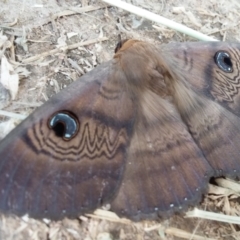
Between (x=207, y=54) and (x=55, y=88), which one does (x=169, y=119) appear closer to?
(x=207, y=54)

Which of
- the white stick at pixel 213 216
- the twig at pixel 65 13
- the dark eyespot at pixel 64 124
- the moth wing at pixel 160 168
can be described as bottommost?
the white stick at pixel 213 216

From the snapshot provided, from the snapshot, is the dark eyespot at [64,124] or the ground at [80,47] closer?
the dark eyespot at [64,124]

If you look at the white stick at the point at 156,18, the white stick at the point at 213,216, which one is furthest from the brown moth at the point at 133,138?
the white stick at the point at 156,18

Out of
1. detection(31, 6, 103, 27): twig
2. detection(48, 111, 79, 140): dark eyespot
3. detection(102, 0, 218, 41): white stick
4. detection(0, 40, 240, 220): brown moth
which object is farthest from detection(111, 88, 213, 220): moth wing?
detection(31, 6, 103, 27): twig

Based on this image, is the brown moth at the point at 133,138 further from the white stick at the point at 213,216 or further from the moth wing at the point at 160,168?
the white stick at the point at 213,216

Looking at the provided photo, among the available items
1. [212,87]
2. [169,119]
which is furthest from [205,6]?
[169,119]
